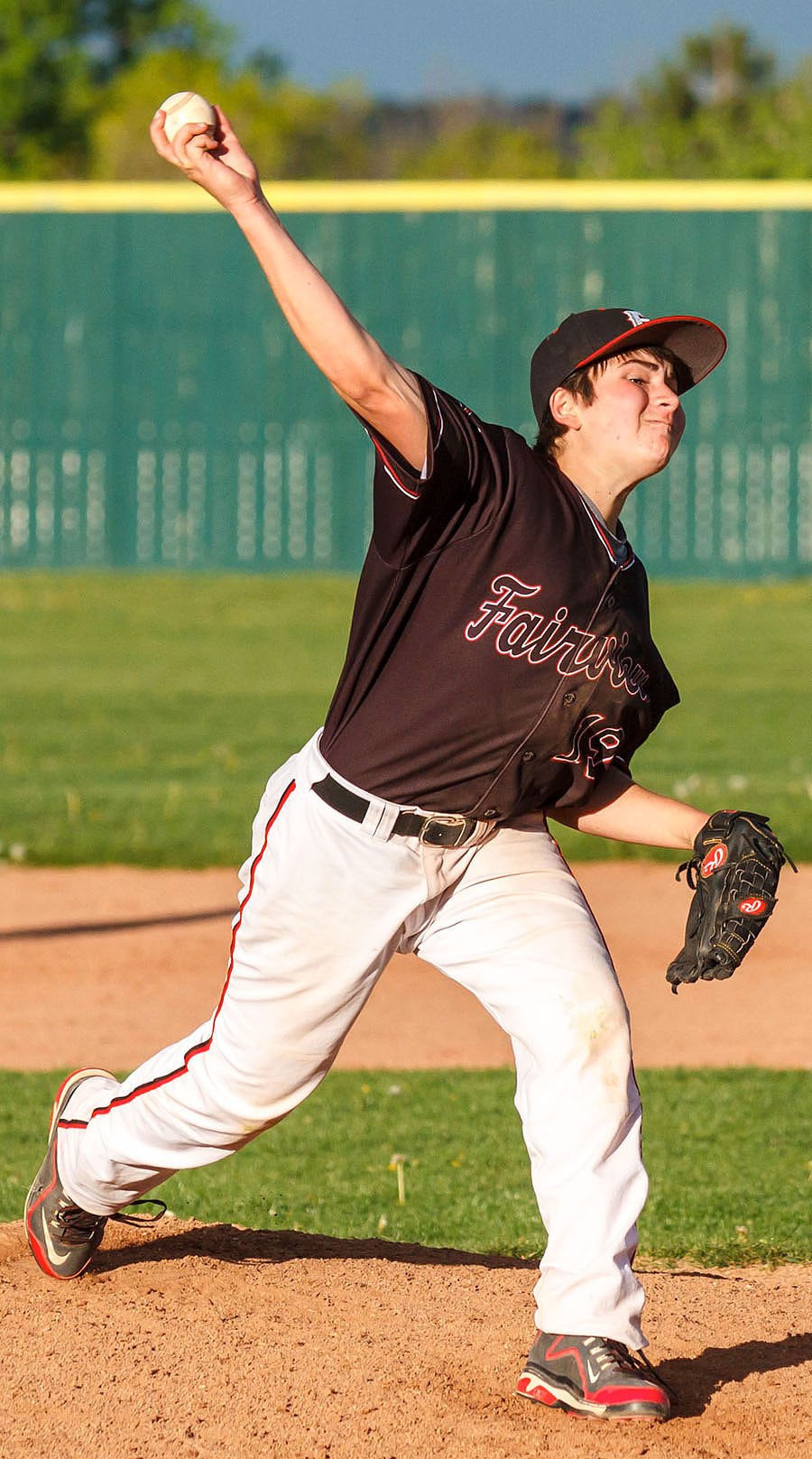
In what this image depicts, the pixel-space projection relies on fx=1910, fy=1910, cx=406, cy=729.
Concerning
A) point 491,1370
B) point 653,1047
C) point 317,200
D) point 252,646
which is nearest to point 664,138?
point 317,200

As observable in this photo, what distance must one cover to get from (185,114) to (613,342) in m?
0.89

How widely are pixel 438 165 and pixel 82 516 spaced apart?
149 ft

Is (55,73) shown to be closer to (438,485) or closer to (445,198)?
(445,198)

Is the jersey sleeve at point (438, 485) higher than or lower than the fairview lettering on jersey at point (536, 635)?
higher

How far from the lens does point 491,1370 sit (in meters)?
3.53

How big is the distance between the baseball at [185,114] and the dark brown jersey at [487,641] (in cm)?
60

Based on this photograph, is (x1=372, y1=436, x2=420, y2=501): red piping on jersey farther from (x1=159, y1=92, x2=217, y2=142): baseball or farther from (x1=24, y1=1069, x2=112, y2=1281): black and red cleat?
(x1=24, y1=1069, x2=112, y2=1281): black and red cleat

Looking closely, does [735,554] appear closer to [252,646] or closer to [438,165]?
[252,646]

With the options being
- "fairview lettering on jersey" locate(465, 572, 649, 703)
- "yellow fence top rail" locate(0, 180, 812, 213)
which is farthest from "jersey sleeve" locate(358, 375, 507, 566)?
"yellow fence top rail" locate(0, 180, 812, 213)

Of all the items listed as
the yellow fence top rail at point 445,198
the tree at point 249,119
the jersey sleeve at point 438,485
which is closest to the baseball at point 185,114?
the jersey sleeve at point 438,485

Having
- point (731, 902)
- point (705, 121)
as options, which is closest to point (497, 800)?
point (731, 902)

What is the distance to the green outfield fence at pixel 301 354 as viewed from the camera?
78.5 ft

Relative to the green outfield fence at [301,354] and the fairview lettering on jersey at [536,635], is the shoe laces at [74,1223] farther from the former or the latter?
the green outfield fence at [301,354]

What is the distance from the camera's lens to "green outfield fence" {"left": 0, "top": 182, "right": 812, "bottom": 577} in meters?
23.9
